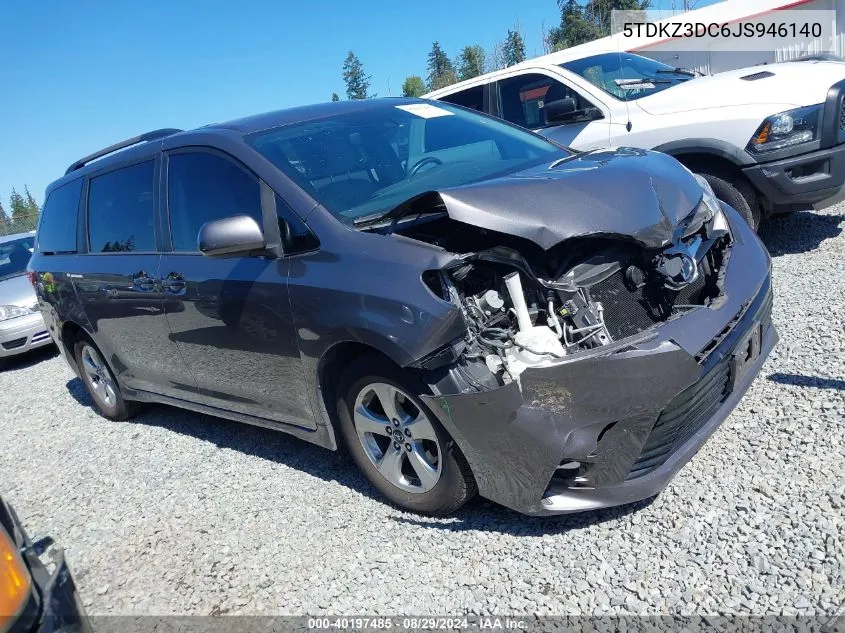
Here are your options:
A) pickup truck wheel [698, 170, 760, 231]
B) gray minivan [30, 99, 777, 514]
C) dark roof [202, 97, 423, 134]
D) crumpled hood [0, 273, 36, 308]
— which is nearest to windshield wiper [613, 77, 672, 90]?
pickup truck wheel [698, 170, 760, 231]

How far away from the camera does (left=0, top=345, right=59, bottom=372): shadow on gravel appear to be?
9.01 meters

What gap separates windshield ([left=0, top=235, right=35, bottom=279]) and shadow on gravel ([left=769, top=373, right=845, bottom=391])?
9.77m

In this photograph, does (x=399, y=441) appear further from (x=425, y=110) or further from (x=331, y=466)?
(x=425, y=110)

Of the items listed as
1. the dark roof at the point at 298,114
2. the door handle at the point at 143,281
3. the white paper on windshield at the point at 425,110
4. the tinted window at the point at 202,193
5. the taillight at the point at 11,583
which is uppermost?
the dark roof at the point at 298,114

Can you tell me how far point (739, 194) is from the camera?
5297 mm

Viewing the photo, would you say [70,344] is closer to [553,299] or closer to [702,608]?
[553,299]

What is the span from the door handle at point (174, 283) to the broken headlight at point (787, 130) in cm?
434

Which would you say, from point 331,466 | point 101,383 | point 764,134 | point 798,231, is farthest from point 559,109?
point 101,383

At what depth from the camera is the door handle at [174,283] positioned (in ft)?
12.2

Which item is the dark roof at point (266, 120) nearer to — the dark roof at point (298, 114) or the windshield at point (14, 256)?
the dark roof at point (298, 114)

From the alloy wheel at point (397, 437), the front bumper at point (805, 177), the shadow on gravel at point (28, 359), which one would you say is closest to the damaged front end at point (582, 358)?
the alloy wheel at point (397, 437)

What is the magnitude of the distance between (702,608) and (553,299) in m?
1.21

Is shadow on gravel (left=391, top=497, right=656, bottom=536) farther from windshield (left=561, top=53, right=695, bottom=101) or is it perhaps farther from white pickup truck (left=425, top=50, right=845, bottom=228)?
windshield (left=561, top=53, right=695, bottom=101)

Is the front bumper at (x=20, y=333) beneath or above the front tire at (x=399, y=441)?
beneath
